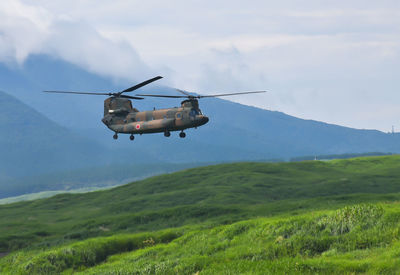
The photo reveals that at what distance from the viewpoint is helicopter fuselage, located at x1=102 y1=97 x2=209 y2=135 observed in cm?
5088

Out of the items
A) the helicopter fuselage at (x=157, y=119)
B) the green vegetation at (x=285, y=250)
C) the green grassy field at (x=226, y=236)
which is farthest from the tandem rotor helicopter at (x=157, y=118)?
the green vegetation at (x=285, y=250)

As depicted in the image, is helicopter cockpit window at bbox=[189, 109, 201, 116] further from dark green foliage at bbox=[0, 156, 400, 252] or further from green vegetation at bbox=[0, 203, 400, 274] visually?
dark green foliage at bbox=[0, 156, 400, 252]

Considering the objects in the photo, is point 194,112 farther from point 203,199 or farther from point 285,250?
point 203,199

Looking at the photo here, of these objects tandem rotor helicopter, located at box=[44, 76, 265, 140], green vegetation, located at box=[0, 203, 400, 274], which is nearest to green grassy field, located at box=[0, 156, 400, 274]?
green vegetation, located at box=[0, 203, 400, 274]

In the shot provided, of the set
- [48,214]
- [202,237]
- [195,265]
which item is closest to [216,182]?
[48,214]

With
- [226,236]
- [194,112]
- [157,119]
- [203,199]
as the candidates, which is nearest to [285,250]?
[226,236]

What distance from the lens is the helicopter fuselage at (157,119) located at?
167 feet

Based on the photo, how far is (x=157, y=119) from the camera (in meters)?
52.1

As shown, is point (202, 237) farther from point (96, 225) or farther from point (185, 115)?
point (96, 225)

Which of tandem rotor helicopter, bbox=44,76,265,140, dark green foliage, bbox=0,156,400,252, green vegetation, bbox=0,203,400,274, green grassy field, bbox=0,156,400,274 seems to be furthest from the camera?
dark green foliage, bbox=0,156,400,252

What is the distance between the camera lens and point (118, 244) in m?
45.9

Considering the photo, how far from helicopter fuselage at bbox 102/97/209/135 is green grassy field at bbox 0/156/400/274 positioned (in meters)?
9.78

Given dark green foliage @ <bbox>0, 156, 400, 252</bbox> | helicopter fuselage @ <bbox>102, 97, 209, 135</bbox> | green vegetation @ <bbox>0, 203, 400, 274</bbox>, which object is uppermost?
helicopter fuselage @ <bbox>102, 97, 209, 135</bbox>

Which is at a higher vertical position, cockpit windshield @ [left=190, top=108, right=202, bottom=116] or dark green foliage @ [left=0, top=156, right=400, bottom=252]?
cockpit windshield @ [left=190, top=108, right=202, bottom=116]
